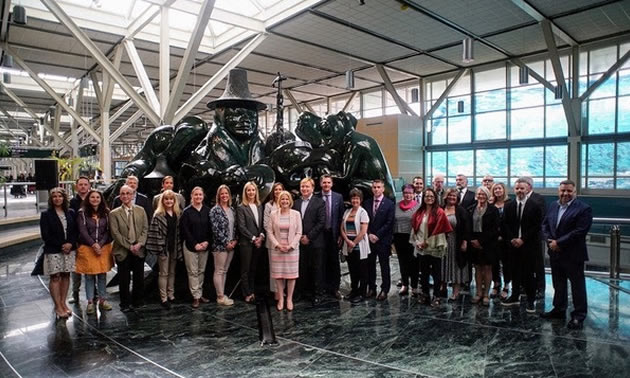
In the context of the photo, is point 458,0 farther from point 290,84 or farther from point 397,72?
point 290,84

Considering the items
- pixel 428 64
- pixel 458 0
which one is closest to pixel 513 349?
pixel 458 0

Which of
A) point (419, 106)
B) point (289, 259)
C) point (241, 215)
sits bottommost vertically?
point (289, 259)

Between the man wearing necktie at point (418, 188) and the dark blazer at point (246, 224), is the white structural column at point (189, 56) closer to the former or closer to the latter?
the dark blazer at point (246, 224)

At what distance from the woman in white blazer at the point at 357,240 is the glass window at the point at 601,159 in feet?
46.2

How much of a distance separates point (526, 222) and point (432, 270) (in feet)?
3.88

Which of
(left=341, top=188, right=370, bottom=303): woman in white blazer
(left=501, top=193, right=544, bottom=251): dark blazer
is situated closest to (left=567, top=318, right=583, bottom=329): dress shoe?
(left=501, top=193, right=544, bottom=251): dark blazer

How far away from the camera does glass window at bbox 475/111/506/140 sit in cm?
1794

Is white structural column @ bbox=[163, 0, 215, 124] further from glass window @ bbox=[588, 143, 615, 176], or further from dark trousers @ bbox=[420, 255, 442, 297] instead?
glass window @ bbox=[588, 143, 615, 176]

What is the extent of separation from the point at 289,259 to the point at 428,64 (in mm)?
14786

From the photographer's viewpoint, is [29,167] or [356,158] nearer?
[356,158]

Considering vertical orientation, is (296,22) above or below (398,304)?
above

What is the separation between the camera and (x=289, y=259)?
4.76 metres

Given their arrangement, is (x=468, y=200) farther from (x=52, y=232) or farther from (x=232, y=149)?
(x=52, y=232)

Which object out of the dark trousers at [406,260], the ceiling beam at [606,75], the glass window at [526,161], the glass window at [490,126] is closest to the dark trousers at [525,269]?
the dark trousers at [406,260]
